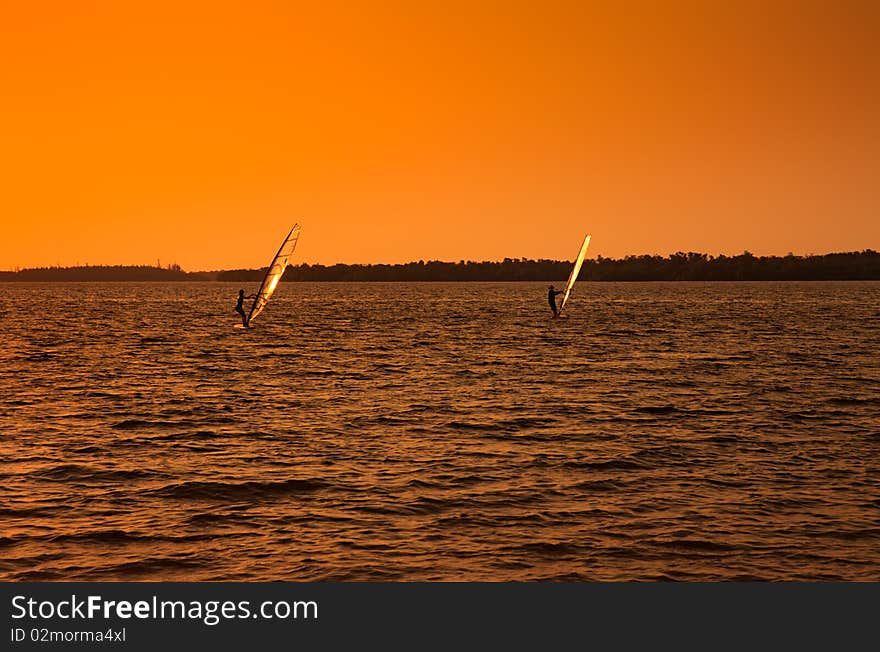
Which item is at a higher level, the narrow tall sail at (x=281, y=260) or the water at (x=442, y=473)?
the narrow tall sail at (x=281, y=260)

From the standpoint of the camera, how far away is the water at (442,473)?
47.1ft

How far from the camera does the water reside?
47.1 ft

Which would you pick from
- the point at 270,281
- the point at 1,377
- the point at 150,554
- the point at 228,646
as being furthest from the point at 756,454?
the point at 270,281

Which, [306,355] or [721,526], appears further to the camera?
[306,355]

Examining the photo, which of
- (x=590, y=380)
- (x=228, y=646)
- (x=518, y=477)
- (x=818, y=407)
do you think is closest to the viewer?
(x=228, y=646)

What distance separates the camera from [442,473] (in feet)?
65.9

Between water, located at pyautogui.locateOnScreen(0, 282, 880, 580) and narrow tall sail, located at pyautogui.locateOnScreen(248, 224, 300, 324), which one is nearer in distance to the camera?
water, located at pyautogui.locateOnScreen(0, 282, 880, 580)

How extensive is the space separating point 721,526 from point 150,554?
8.47 m

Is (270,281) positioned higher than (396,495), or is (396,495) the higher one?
(270,281)

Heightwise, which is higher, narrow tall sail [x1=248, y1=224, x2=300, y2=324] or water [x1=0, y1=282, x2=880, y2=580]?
narrow tall sail [x1=248, y1=224, x2=300, y2=324]

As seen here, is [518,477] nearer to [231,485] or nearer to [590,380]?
[231,485]

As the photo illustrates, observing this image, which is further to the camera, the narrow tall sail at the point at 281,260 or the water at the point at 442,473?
the narrow tall sail at the point at 281,260

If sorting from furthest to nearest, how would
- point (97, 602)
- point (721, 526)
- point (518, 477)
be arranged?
point (518, 477) < point (721, 526) < point (97, 602)

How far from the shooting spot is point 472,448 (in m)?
23.1
